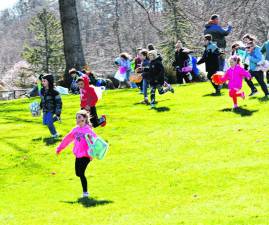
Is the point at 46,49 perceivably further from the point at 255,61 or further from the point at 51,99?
the point at 51,99

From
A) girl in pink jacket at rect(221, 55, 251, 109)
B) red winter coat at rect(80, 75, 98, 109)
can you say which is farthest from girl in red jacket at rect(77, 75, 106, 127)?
girl in pink jacket at rect(221, 55, 251, 109)

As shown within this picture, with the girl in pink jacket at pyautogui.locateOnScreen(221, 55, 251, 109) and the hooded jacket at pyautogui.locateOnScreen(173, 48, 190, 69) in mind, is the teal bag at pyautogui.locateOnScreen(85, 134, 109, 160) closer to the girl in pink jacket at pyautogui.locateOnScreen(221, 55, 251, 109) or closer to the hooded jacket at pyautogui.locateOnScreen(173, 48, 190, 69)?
the girl in pink jacket at pyautogui.locateOnScreen(221, 55, 251, 109)

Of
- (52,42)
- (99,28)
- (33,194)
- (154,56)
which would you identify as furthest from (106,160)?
(99,28)

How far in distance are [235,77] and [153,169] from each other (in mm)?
5771

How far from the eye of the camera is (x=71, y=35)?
27828 millimetres

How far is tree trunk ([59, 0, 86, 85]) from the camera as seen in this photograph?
27531mm

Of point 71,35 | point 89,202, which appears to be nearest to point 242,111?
point 89,202

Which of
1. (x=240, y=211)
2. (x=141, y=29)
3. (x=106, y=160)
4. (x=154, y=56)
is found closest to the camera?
(x=240, y=211)

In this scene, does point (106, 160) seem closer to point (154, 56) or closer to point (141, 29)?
point (154, 56)

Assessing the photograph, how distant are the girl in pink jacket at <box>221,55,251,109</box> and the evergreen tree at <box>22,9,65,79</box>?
173 ft

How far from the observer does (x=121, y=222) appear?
9055 millimetres

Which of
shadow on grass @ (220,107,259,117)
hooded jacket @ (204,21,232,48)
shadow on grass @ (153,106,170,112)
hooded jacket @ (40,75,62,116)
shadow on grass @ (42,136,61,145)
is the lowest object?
shadow on grass @ (42,136,61,145)

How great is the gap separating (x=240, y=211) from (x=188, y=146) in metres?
5.50

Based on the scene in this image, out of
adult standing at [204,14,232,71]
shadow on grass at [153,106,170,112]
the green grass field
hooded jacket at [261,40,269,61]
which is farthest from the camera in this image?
adult standing at [204,14,232,71]
